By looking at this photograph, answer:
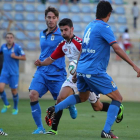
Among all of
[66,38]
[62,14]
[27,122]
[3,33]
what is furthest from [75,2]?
[66,38]

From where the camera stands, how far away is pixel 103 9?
691 centimetres

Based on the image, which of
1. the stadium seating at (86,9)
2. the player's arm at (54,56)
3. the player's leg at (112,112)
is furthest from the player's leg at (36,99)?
the stadium seating at (86,9)

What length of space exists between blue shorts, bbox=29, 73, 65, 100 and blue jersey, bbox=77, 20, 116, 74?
4.98 ft

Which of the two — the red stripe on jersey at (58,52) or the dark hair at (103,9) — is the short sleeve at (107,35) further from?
the red stripe on jersey at (58,52)

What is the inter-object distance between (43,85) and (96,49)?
185cm

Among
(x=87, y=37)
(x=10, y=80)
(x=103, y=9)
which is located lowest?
(x=10, y=80)

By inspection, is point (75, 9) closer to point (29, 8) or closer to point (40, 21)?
point (40, 21)

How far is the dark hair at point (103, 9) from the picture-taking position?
6867 mm

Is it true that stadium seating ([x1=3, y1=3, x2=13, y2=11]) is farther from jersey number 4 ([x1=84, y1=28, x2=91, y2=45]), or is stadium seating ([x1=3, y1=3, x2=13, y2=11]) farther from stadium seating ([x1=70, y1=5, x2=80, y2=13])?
jersey number 4 ([x1=84, y1=28, x2=91, y2=45])

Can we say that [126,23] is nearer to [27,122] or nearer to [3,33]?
[3,33]

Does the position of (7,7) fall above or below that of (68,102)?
above

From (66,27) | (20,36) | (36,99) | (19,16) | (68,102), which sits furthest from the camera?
(19,16)

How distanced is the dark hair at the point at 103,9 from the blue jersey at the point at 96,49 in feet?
0.36

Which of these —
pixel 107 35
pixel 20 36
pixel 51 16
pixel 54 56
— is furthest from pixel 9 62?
pixel 20 36
